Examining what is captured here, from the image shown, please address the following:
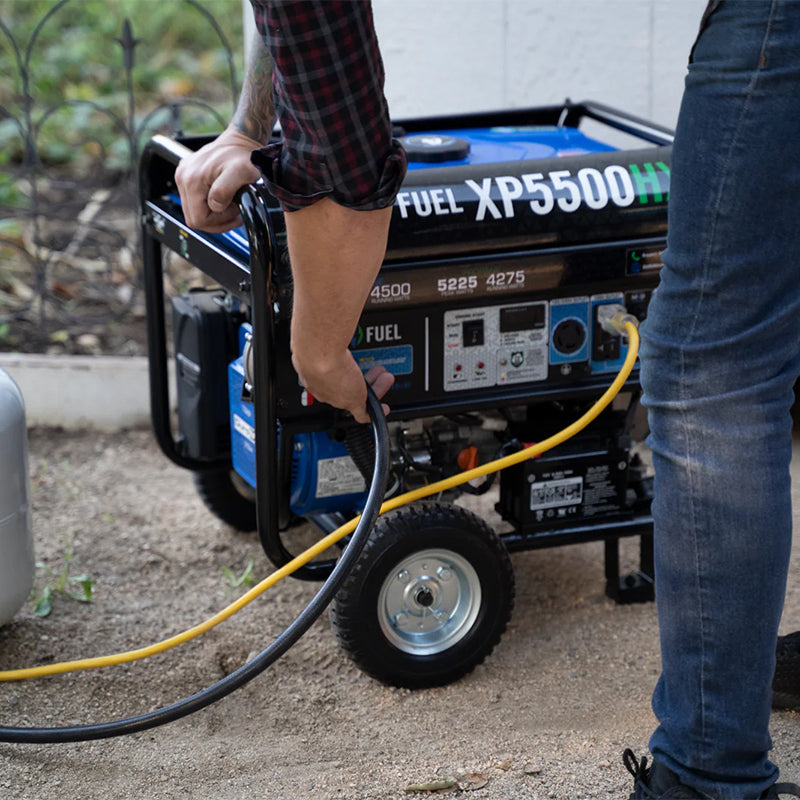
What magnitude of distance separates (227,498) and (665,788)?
4.51 feet

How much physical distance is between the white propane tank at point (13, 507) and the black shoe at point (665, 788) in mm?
1113

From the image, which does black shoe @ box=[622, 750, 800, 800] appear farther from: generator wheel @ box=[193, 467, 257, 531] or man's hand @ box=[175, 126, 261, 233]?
generator wheel @ box=[193, 467, 257, 531]

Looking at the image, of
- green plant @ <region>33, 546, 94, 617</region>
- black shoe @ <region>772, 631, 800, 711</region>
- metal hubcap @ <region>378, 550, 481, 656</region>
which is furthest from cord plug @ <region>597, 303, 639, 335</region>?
green plant @ <region>33, 546, 94, 617</region>

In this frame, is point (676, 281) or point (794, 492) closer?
point (676, 281)

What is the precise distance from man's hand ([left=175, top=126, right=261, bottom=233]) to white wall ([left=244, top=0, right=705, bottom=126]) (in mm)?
1444

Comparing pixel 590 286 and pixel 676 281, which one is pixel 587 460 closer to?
pixel 590 286

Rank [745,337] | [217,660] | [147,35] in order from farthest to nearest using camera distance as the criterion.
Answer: [147,35]
[217,660]
[745,337]

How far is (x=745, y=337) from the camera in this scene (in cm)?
121

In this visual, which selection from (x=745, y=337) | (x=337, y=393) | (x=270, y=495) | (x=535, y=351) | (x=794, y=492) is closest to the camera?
(x=745, y=337)

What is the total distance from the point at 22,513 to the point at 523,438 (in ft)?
2.96

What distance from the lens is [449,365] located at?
1.92 m

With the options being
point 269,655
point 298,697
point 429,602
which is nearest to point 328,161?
point 269,655

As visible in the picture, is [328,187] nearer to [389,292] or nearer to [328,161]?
A: [328,161]

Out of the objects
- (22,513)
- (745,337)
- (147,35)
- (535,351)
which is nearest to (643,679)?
(535,351)
